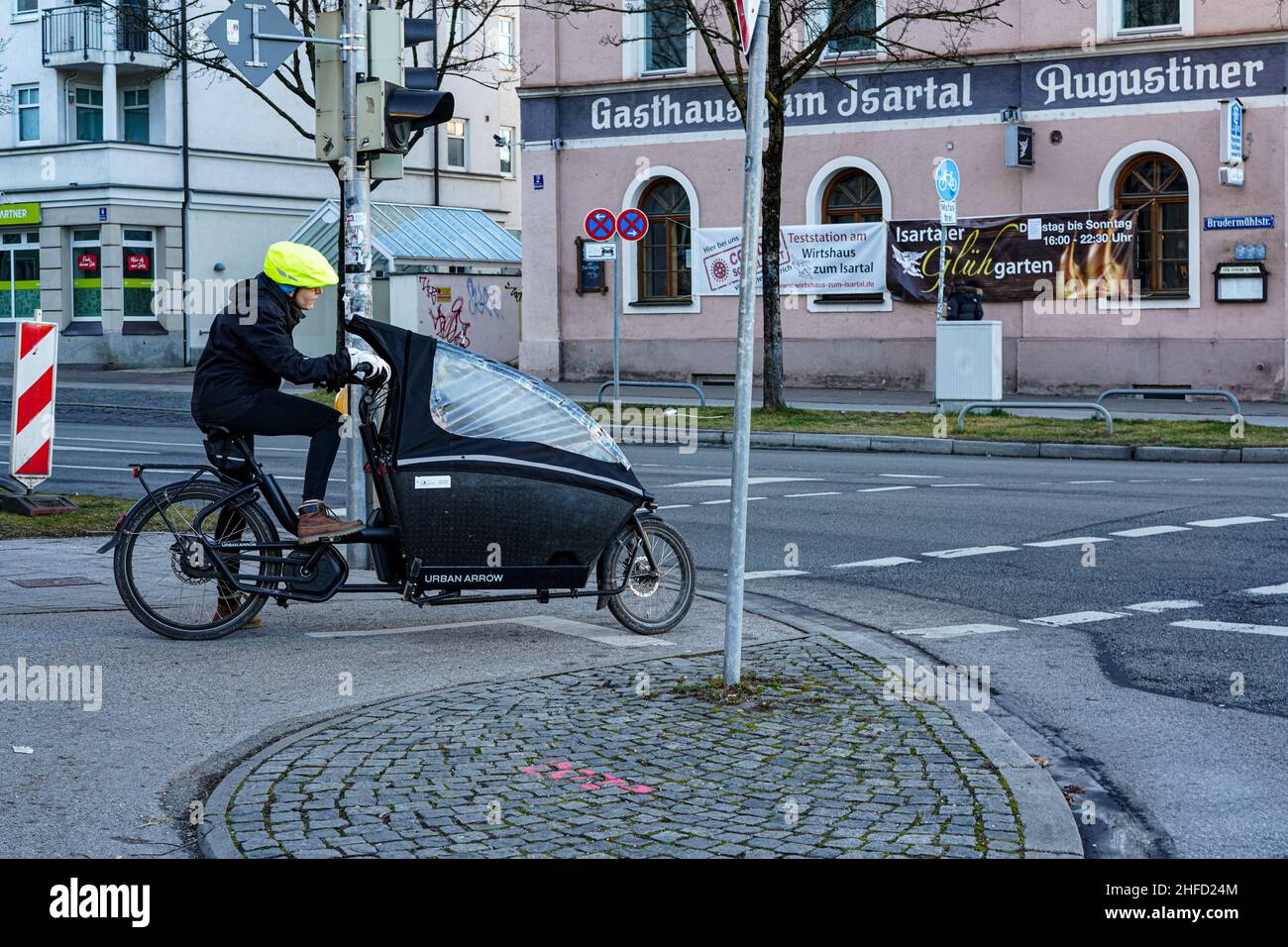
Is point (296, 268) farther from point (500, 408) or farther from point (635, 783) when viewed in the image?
point (635, 783)

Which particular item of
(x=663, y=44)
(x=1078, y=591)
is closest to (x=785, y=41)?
(x=663, y=44)

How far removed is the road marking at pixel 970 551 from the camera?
11.7 meters

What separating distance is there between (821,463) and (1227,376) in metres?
10.7

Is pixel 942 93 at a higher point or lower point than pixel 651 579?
higher

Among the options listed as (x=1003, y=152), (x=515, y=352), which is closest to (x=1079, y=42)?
(x=1003, y=152)

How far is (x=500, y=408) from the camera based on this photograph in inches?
324

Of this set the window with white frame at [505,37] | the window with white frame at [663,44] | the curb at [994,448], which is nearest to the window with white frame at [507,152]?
the window with white frame at [505,37]

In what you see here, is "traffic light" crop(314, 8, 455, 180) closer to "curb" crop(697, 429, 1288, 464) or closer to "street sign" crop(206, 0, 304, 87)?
"street sign" crop(206, 0, 304, 87)

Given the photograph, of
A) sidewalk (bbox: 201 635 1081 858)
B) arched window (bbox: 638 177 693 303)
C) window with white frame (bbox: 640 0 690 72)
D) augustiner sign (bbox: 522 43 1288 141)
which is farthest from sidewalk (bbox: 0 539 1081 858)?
window with white frame (bbox: 640 0 690 72)

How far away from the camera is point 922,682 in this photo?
747cm

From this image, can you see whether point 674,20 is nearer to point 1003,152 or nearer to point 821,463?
point 1003,152

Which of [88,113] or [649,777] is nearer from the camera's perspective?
[649,777]

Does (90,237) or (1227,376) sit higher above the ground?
(90,237)

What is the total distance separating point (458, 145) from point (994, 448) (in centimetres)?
3347
